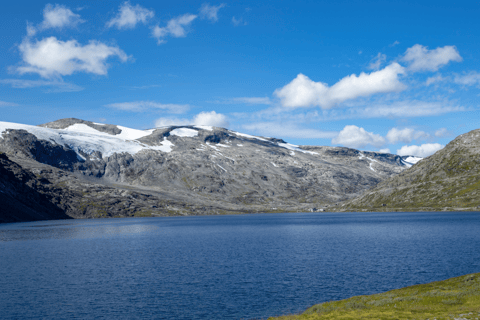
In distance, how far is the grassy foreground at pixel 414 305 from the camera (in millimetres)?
36750

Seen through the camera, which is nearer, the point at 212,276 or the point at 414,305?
the point at 414,305

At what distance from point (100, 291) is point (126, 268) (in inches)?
802

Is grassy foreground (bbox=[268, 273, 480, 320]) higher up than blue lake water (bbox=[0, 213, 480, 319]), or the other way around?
grassy foreground (bbox=[268, 273, 480, 320])

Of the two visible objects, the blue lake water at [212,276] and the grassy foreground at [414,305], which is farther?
the blue lake water at [212,276]

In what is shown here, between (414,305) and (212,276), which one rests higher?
(414,305)

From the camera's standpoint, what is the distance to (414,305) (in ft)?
134

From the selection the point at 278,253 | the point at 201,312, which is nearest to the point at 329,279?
the point at 201,312

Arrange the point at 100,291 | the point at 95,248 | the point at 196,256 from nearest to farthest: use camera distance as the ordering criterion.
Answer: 1. the point at 100,291
2. the point at 196,256
3. the point at 95,248

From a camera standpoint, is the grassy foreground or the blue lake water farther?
the blue lake water

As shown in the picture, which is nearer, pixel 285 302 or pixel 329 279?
pixel 285 302

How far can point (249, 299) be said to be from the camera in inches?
2078

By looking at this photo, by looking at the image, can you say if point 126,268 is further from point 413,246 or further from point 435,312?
point 413,246

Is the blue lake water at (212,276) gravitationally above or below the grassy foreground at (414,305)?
below

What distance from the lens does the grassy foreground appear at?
3675 centimetres
